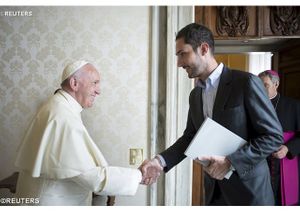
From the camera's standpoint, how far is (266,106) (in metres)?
0.72

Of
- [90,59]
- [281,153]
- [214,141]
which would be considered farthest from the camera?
[90,59]

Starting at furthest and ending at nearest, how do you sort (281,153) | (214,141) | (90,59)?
(90,59)
(281,153)
(214,141)

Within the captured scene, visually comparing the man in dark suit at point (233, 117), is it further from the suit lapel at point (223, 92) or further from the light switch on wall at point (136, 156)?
the light switch on wall at point (136, 156)

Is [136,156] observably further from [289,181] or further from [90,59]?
[289,181]

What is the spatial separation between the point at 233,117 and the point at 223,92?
7 cm

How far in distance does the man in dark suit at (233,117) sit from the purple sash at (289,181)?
7cm

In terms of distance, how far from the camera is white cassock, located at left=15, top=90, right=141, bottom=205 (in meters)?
0.77

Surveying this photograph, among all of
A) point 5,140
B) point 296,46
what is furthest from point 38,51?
point 296,46

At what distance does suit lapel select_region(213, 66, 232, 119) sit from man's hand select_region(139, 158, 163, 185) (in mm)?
261

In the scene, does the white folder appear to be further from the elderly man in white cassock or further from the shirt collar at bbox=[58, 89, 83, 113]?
the shirt collar at bbox=[58, 89, 83, 113]

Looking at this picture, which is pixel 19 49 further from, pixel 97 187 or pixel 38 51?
pixel 97 187

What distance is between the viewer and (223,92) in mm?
772

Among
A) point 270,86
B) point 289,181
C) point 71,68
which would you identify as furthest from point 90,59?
point 289,181

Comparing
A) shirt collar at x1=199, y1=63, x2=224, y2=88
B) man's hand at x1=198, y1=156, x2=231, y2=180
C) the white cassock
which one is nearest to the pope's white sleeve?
the white cassock
